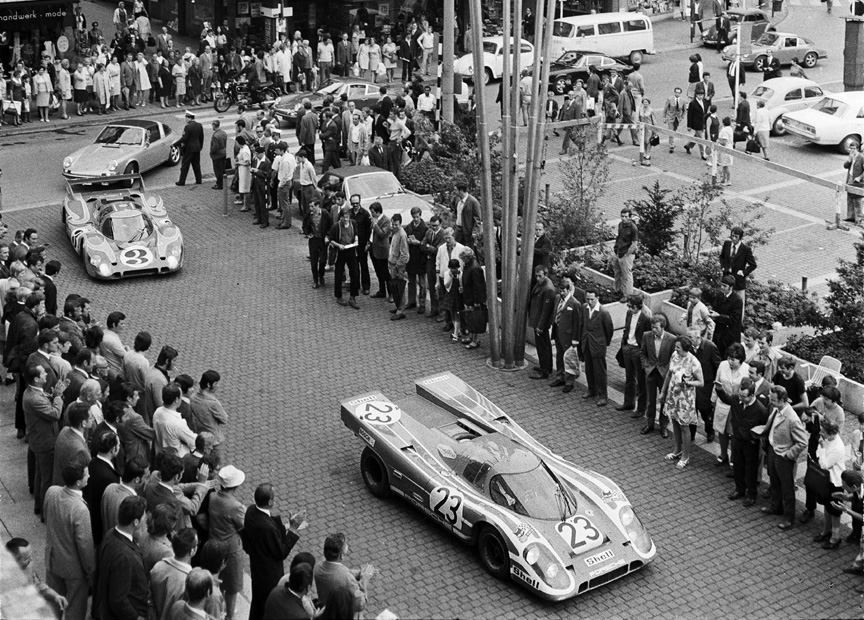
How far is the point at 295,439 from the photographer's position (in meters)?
16.8

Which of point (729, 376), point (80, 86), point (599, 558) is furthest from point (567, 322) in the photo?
point (80, 86)

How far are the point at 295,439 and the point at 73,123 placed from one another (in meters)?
21.5

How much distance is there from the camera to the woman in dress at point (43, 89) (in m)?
34.7

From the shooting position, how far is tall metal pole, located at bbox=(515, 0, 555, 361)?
59.8 feet

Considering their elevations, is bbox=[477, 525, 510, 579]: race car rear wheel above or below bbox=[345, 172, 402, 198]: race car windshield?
below

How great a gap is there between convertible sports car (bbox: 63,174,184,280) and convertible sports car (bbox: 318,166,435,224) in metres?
3.39

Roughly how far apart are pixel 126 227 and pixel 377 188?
5166mm

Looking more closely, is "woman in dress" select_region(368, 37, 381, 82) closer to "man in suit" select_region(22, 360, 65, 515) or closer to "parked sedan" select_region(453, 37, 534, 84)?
"parked sedan" select_region(453, 37, 534, 84)

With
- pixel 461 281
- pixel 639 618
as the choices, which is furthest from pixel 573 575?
pixel 461 281

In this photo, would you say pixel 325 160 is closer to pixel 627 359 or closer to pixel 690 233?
pixel 690 233

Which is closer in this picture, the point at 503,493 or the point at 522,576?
the point at 522,576

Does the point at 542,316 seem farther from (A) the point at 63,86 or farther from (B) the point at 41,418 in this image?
(A) the point at 63,86

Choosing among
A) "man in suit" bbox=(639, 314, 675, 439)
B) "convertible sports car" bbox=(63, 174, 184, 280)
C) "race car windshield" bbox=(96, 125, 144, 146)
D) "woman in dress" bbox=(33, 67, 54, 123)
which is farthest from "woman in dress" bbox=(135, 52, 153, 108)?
"man in suit" bbox=(639, 314, 675, 439)

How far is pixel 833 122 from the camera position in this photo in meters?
31.5
